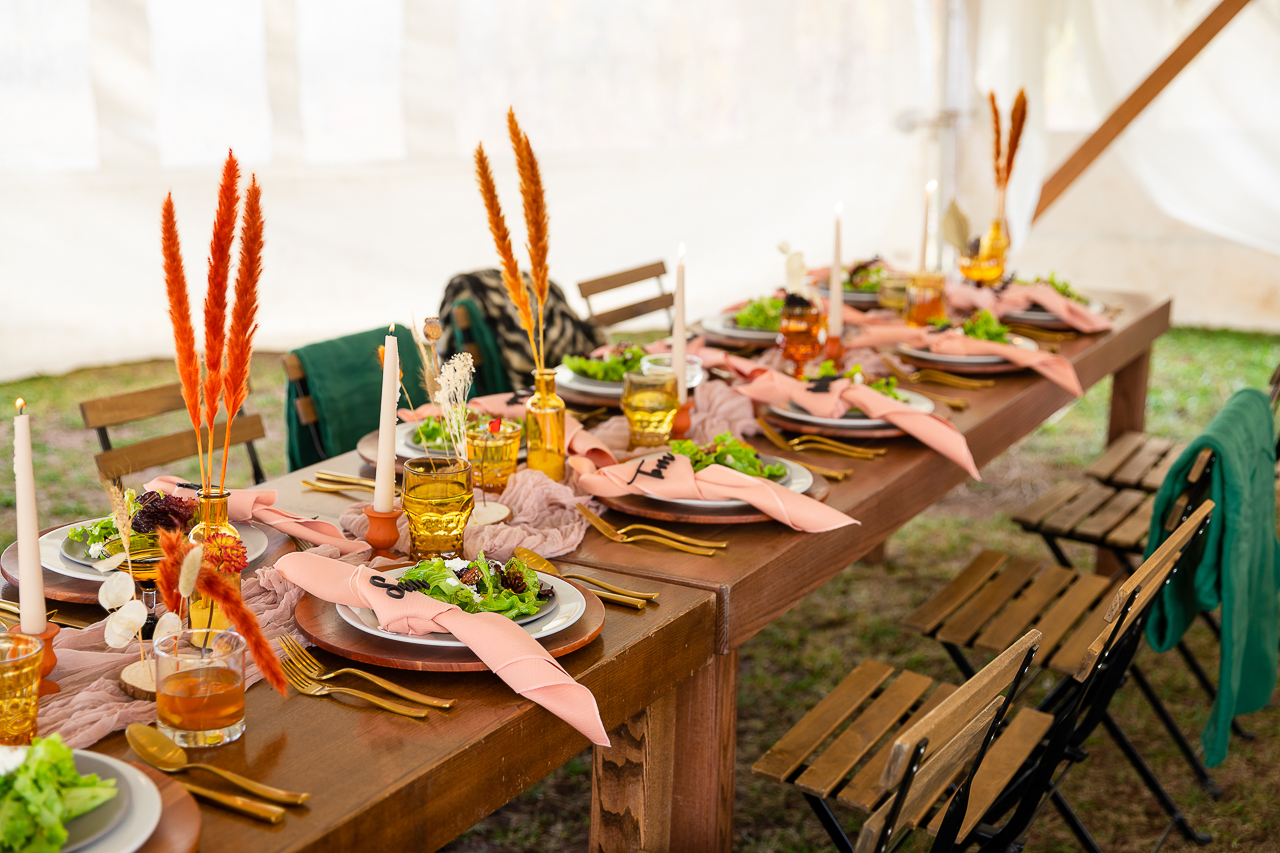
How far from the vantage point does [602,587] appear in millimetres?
1269

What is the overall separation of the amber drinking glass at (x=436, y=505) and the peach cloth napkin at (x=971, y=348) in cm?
137

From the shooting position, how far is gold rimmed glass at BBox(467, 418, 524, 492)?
157cm

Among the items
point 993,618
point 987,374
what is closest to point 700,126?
point 987,374

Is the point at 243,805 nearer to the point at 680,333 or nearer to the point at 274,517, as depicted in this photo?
the point at 274,517

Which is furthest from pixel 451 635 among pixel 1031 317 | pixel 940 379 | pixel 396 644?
pixel 1031 317

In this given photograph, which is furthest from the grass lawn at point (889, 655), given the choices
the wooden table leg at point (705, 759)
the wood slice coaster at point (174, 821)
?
the wood slice coaster at point (174, 821)

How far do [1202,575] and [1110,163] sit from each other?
5585 millimetres

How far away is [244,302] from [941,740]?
0.73 m

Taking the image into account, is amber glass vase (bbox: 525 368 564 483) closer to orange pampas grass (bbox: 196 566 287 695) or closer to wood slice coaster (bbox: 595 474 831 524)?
wood slice coaster (bbox: 595 474 831 524)

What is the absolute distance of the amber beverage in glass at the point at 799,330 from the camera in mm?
2152

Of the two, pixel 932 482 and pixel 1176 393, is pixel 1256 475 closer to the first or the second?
pixel 932 482

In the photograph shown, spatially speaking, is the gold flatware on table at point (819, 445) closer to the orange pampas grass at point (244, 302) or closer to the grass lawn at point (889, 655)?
the grass lawn at point (889, 655)

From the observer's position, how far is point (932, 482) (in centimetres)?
184

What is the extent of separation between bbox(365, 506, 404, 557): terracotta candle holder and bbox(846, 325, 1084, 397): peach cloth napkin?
54.6 inches
